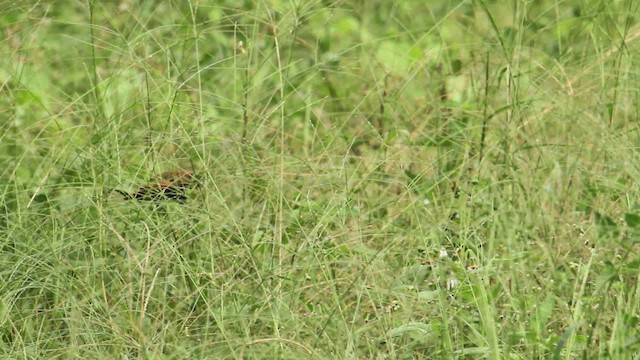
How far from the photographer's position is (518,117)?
3.09 m

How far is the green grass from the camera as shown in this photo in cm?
247

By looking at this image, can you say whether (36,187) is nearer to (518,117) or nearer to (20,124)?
(20,124)

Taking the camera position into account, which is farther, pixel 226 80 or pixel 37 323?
pixel 226 80

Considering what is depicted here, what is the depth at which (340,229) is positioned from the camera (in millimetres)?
2795

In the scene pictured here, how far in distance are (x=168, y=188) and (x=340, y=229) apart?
43cm

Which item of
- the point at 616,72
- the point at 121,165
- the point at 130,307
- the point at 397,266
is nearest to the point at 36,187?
the point at 121,165

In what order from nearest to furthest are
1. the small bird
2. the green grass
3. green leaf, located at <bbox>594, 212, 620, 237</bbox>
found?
green leaf, located at <bbox>594, 212, 620, 237</bbox> < the green grass < the small bird

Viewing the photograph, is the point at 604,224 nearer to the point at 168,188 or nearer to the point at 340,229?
the point at 340,229

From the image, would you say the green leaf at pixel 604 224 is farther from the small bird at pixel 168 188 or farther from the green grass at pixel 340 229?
the small bird at pixel 168 188

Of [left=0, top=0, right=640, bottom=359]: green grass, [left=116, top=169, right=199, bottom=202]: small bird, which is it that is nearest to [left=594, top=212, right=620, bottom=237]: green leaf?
[left=0, top=0, right=640, bottom=359]: green grass

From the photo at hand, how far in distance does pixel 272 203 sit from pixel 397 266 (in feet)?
1.05

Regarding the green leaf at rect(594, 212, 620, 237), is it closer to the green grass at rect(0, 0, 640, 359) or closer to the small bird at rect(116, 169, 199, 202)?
the green grass at rect(0, 0, 640, 359)

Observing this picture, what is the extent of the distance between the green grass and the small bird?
32 mm

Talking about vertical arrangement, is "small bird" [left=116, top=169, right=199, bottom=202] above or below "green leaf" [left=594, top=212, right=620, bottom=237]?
below
